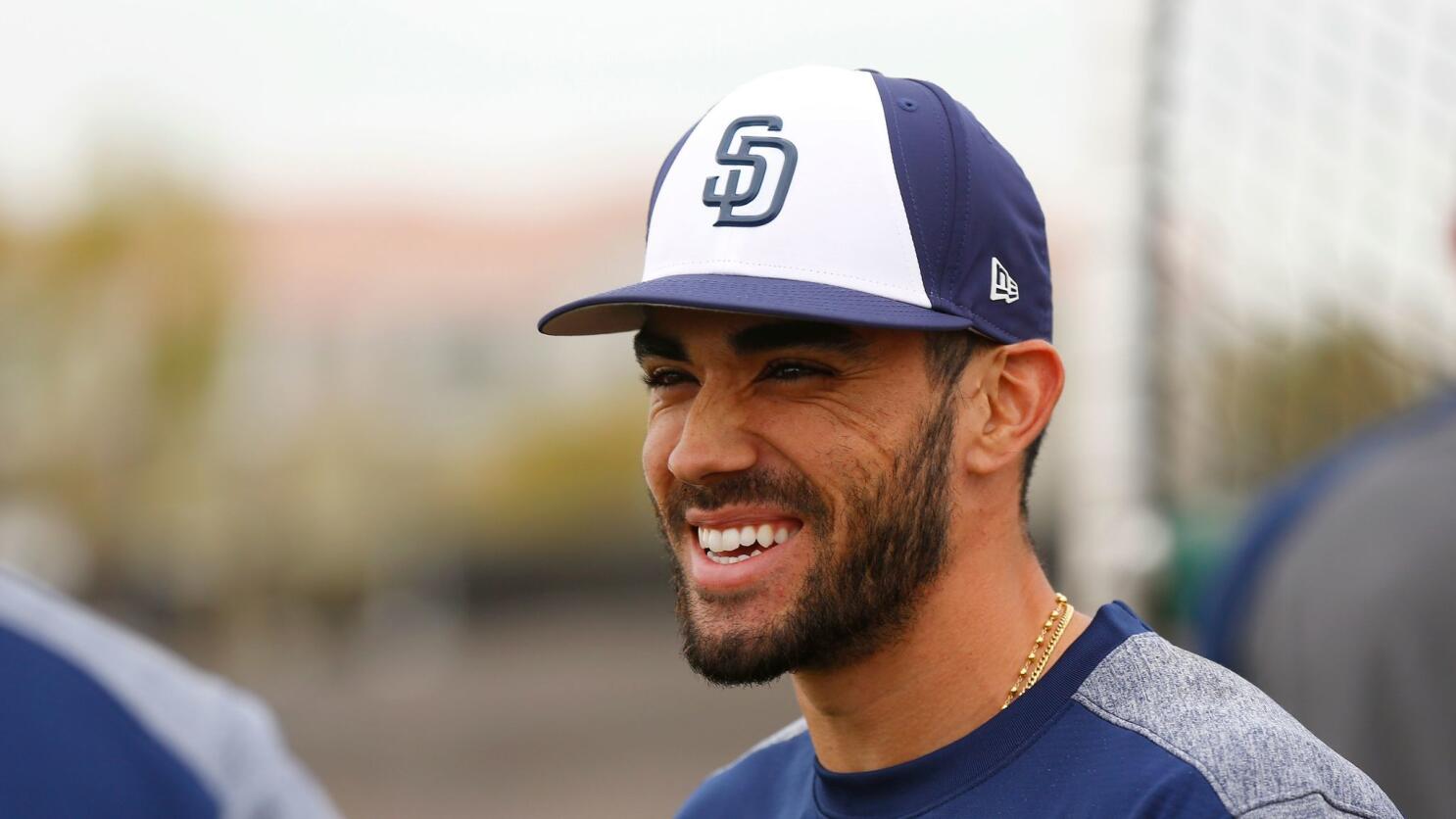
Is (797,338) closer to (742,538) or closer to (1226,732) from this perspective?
(742,538)

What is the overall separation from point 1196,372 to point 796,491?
5088mm

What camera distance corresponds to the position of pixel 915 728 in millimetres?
2266

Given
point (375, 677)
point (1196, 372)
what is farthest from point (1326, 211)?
point (375, 677)

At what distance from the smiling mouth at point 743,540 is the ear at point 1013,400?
0.87 ft

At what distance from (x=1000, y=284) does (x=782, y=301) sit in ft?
1.04

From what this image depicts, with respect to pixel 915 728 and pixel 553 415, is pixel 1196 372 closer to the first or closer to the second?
pixel 915 728

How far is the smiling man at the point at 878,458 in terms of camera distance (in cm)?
221

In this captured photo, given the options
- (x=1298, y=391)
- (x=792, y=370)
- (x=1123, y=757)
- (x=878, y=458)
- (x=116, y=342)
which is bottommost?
(x=116, y=342)

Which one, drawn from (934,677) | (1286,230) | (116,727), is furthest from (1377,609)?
(1286,230)

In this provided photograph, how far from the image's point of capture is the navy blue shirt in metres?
1.97

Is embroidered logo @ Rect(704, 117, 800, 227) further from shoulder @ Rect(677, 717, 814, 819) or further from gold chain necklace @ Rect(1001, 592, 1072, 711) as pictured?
shoulder @ Rect(677, 717, 814, 819)

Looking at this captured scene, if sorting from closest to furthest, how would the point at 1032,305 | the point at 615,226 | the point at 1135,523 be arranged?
the point at 1032,305 < the point at 1135,523 < the point at 615,226

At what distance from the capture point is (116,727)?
8.95 ft

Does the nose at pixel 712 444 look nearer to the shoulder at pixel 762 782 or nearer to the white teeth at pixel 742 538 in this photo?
the white teeth at pixel 742 538
